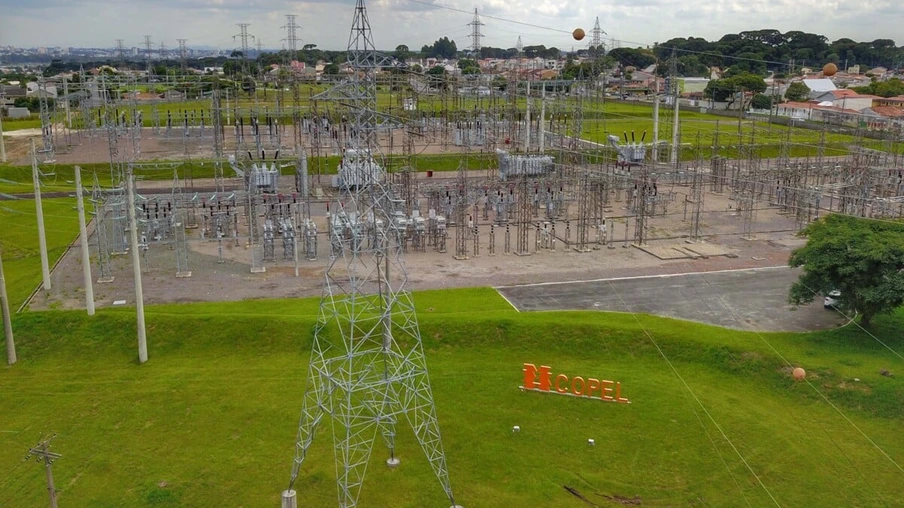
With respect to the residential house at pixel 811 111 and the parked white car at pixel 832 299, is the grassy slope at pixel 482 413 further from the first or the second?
the residential house at pixel 811 111

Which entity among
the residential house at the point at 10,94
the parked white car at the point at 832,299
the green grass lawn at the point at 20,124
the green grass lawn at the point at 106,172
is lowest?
the parked white car at the point at 832,299

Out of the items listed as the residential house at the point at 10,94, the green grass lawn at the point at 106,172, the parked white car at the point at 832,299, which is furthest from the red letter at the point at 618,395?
the residential house at the point at 10,94

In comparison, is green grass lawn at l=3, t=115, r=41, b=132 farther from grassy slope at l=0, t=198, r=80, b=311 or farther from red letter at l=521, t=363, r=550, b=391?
red letter at l=521, t=363, r=550, b=391

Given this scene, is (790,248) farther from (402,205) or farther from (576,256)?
(402,205)

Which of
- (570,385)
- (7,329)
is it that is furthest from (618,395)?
(7,329)

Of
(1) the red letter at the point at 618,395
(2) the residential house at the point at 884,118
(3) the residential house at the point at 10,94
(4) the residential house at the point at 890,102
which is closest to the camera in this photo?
(1) the red letter at the point at 618,395

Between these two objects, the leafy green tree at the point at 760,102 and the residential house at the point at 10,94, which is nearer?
the leafy green tree at the point at 760,102

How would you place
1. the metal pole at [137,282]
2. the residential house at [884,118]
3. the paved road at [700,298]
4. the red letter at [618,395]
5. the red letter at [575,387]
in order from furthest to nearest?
1. the residential house at [884,118]
2. the paved road at [700,298]
3. the metal pole at [137,282]
4. the red letter at [575,387]
5. the red letter at [618,395]
